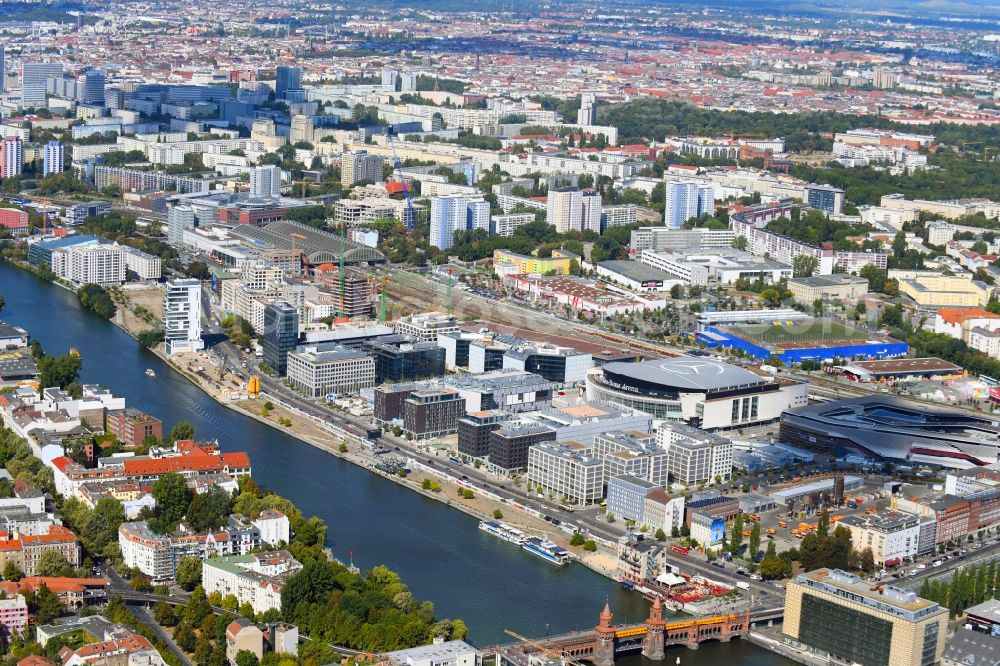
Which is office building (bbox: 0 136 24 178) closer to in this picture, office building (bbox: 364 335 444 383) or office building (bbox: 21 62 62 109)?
office building (bbox: 21 62 62 109)

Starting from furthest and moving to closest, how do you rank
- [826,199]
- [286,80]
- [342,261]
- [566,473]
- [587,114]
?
[286,80]
[587,114]
[826,199]
[342,261]
[566,473]

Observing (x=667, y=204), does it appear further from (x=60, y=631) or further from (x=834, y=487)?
(x=60, y=631)

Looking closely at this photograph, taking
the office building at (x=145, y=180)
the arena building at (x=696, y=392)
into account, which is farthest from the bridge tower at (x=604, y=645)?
the office building at (x=145, y=180)

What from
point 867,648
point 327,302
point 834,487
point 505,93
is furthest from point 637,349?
point 505,93

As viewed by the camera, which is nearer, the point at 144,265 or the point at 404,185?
the point at 144,265

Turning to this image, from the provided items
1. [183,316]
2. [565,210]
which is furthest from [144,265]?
[565,210]

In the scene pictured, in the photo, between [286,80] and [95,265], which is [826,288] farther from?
[286,80]

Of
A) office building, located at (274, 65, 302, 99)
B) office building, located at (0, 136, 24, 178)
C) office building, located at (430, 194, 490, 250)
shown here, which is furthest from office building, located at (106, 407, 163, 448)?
office building, located at (274, 65, 302, 99)
